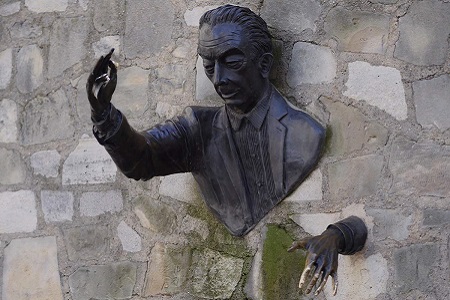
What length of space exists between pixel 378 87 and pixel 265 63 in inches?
12.3

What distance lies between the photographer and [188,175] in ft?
10.2

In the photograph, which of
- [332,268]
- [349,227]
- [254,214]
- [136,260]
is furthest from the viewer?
[136,260]

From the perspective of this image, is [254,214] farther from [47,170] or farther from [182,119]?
[47,170]

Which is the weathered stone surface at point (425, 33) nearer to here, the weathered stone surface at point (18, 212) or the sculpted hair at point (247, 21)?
the sculpted hair at point (247, 21)

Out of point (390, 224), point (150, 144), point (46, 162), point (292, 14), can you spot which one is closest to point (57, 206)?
point (46, 162)

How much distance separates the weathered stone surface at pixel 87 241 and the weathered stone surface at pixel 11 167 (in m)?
0.26

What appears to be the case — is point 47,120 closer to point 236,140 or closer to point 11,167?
point 11,167

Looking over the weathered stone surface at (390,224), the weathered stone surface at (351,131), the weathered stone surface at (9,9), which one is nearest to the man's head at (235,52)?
the weathered stone surface at (351,131)

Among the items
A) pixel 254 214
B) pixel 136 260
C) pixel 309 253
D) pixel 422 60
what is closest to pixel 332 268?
pixel 309 253

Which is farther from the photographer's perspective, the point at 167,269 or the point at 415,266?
the point at 167,269

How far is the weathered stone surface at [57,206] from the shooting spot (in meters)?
3.30

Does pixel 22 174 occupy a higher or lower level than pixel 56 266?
higher

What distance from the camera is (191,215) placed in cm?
308

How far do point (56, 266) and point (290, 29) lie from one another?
42.7 inches
